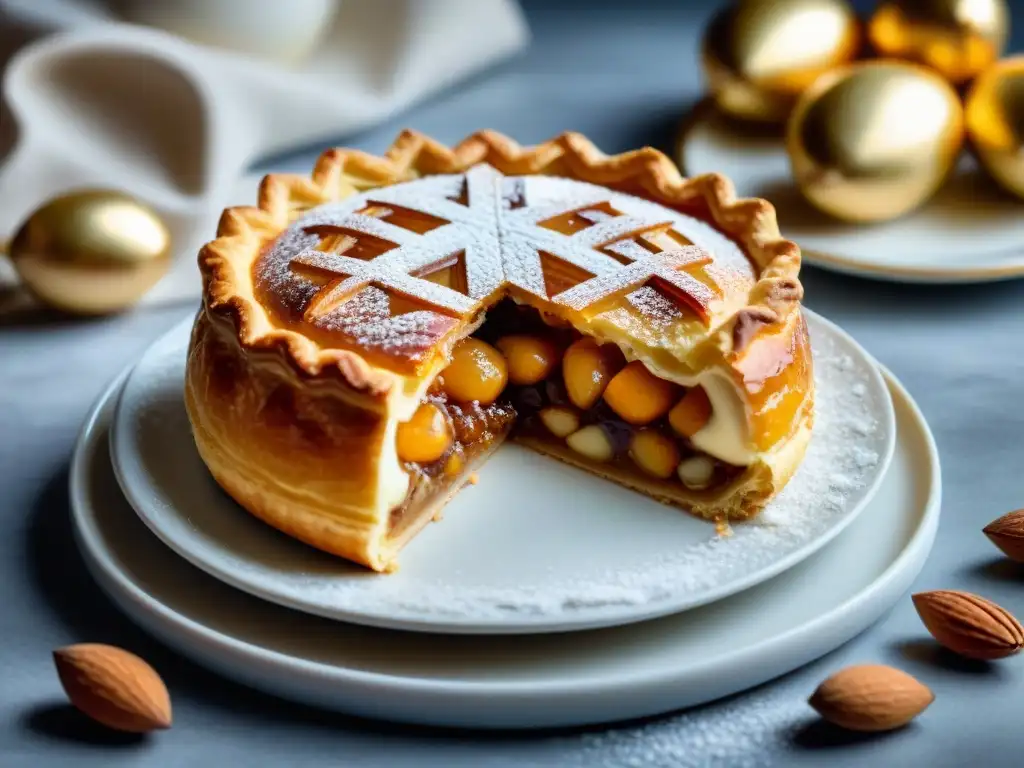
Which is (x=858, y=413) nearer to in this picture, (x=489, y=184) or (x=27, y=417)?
(x=489, y=184)

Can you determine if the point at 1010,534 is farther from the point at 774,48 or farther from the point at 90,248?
the point at 90,248

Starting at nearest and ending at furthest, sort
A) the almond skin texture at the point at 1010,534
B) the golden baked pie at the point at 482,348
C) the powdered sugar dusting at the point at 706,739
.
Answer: the powdered sugar dusting at the point at 706,739 → the golden baked pie at the point at 482,348 → the almond skin texture at the point at 1010,534

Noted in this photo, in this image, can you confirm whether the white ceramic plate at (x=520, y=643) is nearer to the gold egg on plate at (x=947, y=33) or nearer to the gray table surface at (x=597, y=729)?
the gray table surface at (x=597, y=729)

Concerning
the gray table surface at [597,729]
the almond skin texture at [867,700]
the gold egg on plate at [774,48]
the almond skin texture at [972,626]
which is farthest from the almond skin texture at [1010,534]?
the gold egg on plate at [774,48]

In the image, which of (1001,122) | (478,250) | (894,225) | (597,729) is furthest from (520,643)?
(1001,122)

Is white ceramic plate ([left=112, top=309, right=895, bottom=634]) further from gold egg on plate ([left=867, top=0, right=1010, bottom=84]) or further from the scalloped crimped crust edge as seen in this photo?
gold egg on plate ([left=867, top=0, right=1010, bottom=84])

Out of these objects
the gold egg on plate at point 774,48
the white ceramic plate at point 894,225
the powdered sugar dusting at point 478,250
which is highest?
the gold egg on plate at point 774,48

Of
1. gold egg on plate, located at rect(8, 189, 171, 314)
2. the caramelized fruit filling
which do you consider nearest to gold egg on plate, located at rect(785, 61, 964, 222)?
the caramelized fruit filling

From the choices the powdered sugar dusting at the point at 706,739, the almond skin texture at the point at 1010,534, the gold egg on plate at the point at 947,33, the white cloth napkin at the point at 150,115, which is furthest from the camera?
the gold egg on plate at the point at 947,33
